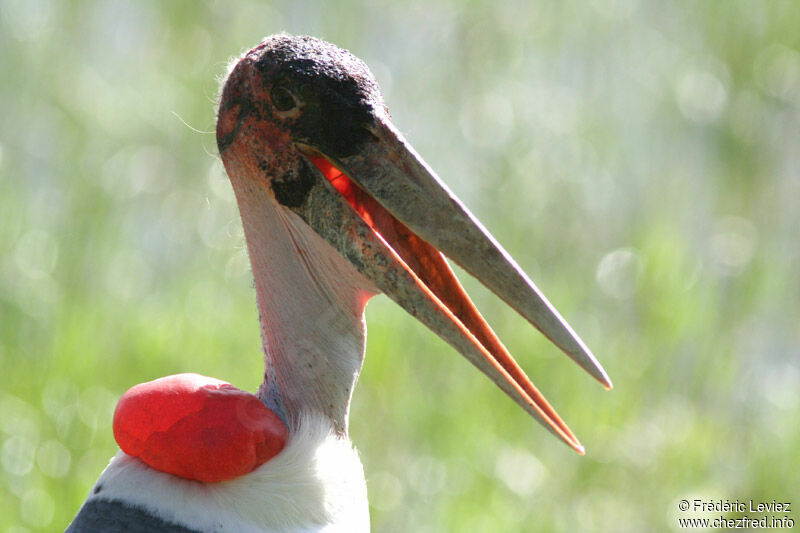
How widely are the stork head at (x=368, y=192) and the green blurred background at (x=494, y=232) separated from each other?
6.71 feet

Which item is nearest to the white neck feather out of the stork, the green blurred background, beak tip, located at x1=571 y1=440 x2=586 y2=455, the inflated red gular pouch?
the stork

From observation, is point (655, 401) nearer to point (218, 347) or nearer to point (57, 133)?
point (218, 347)

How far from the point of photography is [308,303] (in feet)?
7.09

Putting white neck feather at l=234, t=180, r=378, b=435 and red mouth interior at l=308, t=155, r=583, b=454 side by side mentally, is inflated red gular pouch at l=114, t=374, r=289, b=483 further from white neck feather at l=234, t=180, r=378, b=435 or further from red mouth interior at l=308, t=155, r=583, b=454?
red mouth interior at l=308, t=155, r=583, b=454

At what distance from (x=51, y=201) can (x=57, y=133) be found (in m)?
0.36

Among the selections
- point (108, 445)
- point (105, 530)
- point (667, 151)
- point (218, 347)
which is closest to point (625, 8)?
point (667, 151)

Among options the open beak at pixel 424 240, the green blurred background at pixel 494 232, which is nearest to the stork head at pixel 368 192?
the open beak at pixel 424 240

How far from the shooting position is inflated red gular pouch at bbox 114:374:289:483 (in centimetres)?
195

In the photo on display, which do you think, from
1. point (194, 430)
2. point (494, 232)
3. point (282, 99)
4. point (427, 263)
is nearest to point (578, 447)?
point (427, 263)

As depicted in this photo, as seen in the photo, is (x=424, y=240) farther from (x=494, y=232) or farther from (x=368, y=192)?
(x=494, y=232)

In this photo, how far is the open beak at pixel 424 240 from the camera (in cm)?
202

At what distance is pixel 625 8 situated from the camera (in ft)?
20.2

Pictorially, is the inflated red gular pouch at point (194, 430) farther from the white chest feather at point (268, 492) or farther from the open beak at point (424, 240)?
the open beak at point (424, 240)

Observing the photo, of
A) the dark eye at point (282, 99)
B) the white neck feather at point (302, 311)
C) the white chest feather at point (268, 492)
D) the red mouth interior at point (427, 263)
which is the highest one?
the dark eye at point (282, 99)
